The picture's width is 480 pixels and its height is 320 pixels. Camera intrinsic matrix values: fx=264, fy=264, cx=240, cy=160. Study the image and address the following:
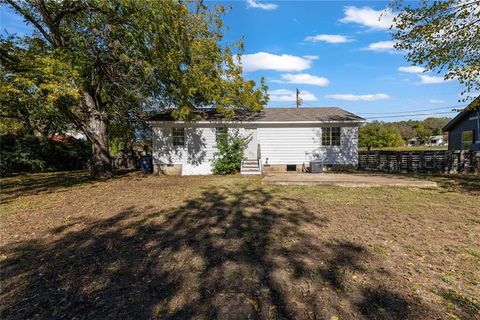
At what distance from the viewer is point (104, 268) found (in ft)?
11.6

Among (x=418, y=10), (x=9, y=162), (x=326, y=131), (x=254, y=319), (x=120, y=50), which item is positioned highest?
(x=418, y=10)

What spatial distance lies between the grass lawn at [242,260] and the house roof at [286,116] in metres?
7.96

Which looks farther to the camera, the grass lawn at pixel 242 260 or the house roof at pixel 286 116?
the house roof at pixel 286 116

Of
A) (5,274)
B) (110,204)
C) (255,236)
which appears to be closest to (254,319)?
(255,236)

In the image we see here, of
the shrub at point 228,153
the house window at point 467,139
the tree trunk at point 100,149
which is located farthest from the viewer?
the house window at point 467,139

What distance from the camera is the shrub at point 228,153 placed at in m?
14.0

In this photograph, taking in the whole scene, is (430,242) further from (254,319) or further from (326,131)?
(326,131)

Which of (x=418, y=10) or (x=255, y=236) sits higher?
(x=418, y=10)

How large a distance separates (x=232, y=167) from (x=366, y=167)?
8.75 m

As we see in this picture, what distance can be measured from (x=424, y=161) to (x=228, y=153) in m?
11.2

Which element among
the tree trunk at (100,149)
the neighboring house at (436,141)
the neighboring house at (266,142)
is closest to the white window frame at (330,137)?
the neighboring house at (266,142)

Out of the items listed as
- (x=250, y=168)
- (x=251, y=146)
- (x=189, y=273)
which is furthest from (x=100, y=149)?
(x=189, y=273)

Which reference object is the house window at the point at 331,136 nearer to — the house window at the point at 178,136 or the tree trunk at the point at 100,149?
the house window at the point at 178,136

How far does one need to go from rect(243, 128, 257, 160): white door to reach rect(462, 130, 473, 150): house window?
55.5 feet
